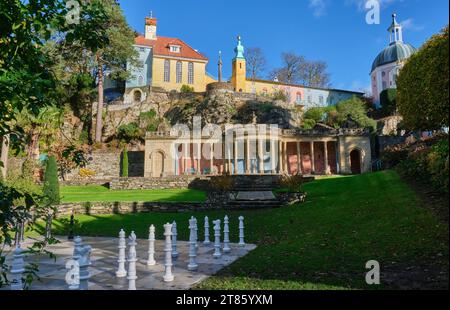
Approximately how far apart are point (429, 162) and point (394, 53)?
5716cm

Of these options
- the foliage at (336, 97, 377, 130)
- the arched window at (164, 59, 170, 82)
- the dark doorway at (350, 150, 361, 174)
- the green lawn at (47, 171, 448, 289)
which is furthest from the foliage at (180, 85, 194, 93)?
the green lawn at (47, 171, 448, 289)

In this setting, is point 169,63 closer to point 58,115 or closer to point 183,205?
point 183,205

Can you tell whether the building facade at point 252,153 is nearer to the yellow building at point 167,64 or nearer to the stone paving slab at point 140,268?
the yellow building at point 167,64

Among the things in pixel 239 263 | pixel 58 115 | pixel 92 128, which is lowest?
pixel 239 263

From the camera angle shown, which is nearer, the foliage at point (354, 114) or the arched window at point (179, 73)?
the foliage at point (354, 114)

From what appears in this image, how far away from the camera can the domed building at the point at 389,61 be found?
6047cm

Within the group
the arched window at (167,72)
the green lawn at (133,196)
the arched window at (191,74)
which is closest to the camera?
the green lawn at (133,196)

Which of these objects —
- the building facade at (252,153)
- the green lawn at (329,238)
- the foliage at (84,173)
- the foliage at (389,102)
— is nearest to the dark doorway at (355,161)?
the building facade at (252,153)

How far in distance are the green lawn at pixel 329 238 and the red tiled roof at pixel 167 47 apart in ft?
149

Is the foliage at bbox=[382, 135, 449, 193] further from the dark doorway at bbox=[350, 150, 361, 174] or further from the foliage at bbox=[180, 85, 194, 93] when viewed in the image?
the foliage at bbox=[180, 85, 194, 93]

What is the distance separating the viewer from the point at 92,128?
4722cm
